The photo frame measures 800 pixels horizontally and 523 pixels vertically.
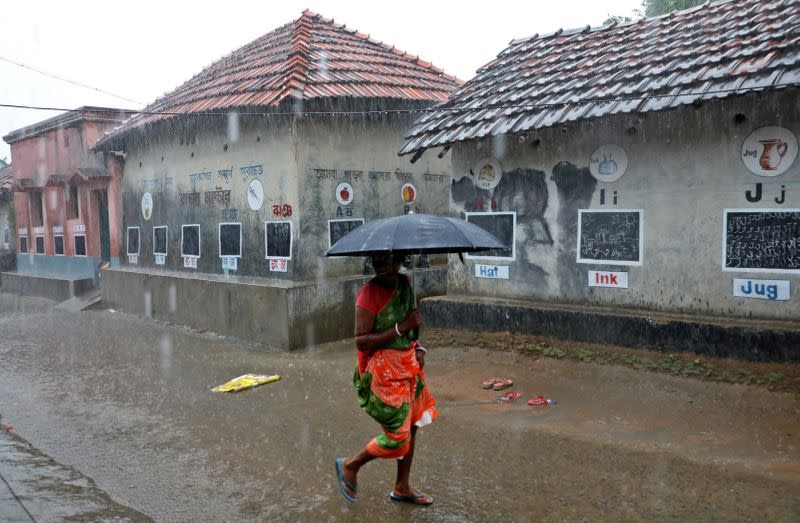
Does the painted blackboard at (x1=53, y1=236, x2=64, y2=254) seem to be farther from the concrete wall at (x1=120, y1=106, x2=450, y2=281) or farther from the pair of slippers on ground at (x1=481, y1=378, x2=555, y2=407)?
the pair of slippers on ground at (x1=481, y1=378, x2=555, y2=407)

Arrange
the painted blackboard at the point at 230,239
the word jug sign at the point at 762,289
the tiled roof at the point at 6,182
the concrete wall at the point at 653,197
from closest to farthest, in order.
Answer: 1. the word jug sign at the point at 762,289
2. the concrete wall at the point at 653,197
3. the painted blackboard at the point at 230,239
4. the tiled roof at the point at 6,182

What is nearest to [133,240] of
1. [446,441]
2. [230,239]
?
[230,239]

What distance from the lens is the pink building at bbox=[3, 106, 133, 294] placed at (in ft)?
54.4

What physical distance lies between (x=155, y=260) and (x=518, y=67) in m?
9.32

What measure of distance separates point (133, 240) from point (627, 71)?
12227 millimetres

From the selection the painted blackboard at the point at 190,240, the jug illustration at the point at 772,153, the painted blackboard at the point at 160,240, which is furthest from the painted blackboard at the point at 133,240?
the jug illustration at the point at 772,153

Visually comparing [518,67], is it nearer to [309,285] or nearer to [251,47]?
[309,285]

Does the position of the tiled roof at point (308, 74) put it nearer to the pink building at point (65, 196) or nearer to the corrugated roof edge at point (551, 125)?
the corrugated roof edge at point (551, 125)

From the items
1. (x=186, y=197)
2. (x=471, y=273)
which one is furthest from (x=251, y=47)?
(x=471, y=273)

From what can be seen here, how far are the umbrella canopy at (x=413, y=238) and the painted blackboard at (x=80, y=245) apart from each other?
15798mm

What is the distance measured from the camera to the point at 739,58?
6.59 metres

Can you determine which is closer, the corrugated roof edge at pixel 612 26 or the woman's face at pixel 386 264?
the woman's face at pixel 386 264

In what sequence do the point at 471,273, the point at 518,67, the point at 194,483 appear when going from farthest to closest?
the point at 518,67 < the point at 471,273 < the point at 194,483

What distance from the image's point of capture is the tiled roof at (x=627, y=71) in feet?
20.9
